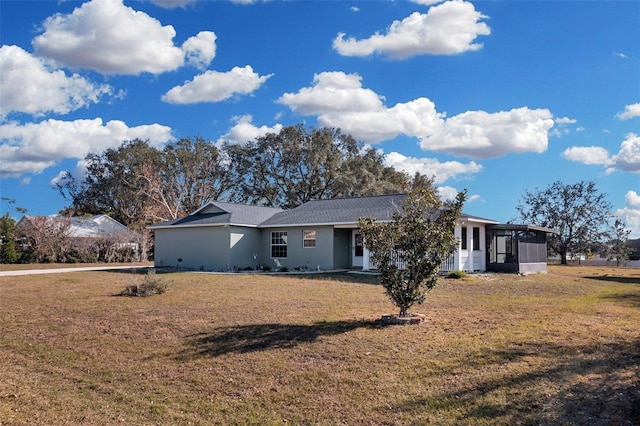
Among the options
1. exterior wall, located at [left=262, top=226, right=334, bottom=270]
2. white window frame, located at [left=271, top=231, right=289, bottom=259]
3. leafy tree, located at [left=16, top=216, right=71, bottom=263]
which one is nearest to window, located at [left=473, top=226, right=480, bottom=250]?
exterior wall, located at [left=262, top=226, right=334, bottom=270]

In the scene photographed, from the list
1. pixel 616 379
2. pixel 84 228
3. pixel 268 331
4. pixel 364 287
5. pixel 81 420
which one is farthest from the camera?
pixel 84 228

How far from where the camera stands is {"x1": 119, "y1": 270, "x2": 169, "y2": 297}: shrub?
43.7 feet

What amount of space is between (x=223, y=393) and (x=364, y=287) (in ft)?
32.6

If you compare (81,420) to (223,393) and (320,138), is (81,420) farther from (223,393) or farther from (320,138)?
(320,138)

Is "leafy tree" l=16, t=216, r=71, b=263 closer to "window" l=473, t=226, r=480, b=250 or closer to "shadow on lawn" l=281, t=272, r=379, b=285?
"shadow on lawn" l=281, t=272, r=379, b=285

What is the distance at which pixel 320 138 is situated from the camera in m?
43.9

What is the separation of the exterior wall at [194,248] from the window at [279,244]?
8.44ft

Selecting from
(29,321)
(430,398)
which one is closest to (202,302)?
(29,321)

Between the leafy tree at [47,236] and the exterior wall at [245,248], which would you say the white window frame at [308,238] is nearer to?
the exterior wall at [245,248]

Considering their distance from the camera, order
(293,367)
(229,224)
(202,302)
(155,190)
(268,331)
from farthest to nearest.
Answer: (155,190) < (229,224) < (202,302) < (268,331) < (293,367)

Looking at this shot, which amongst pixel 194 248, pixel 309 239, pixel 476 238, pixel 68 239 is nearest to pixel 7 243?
pixel 68 239

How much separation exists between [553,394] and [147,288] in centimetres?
1050

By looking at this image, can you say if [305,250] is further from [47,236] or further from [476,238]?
[47,236]

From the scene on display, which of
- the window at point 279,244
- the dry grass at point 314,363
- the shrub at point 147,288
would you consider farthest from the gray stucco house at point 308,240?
the dry grass at point 314,363
